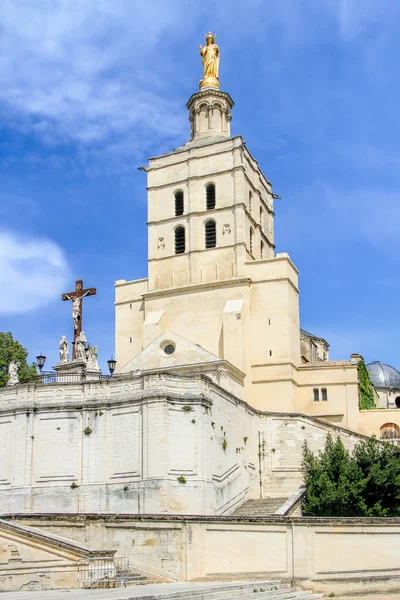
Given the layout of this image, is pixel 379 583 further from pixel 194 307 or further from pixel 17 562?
pixel 194 307

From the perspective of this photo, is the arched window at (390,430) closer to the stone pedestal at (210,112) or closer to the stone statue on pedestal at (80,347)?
the stone statue on pedestal at (80,347)

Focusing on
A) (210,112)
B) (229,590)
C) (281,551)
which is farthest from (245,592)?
(210,112)

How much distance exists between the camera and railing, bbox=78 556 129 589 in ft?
65.2

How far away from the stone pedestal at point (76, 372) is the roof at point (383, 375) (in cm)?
4919

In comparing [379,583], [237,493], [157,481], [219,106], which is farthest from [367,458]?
[219,106]

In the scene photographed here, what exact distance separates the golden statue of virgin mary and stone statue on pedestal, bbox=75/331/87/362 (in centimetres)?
2809

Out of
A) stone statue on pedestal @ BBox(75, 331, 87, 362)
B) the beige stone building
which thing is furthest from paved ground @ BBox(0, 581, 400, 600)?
the beige stone building

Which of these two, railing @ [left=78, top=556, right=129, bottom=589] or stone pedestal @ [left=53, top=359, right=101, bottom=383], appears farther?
stone pedestal @ [left=53, top=359, right=101, bottom=383]

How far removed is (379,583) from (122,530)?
7322 mm

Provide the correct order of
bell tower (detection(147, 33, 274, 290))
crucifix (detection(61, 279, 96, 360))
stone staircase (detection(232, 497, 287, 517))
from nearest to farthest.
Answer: stone staircase (detection(232, 497, 287, 517))
crucifix (detection(61, 279, 96, 360))
bell tower (detection(147, 33, 274, 290))

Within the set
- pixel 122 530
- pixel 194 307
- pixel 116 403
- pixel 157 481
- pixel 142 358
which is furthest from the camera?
pixel 194 307

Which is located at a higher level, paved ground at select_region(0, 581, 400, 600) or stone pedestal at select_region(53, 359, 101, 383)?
stone pedestal at select_region(53, 359, 101, 383)

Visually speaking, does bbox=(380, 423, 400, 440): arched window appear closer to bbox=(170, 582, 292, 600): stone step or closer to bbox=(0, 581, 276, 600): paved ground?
bbox=(170, 582, 292, 600): stone step

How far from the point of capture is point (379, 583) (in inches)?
843
